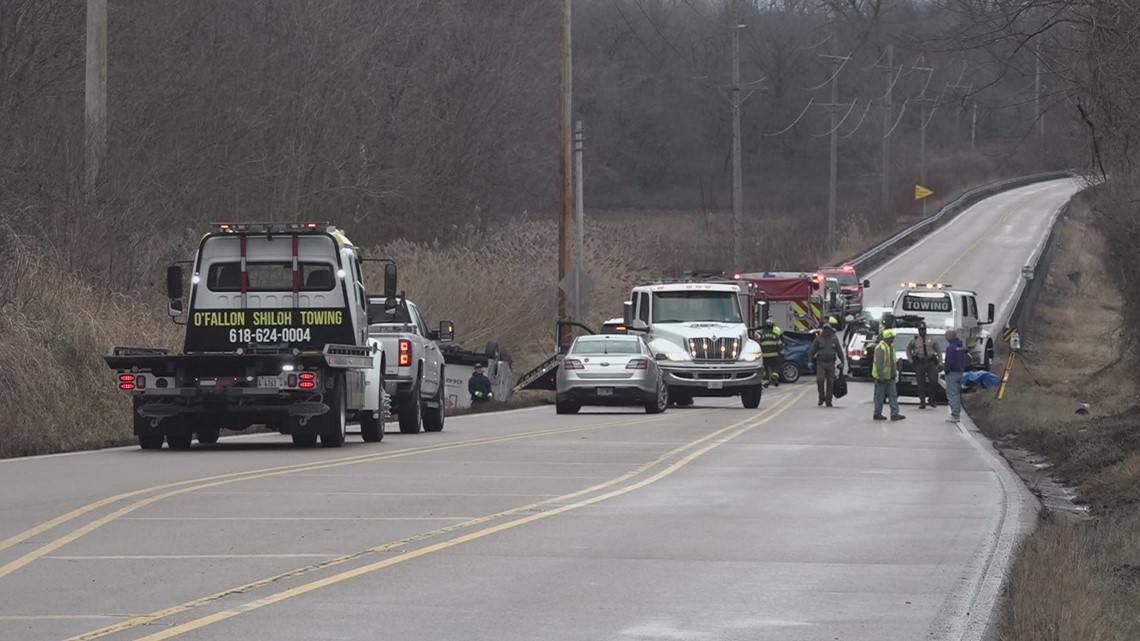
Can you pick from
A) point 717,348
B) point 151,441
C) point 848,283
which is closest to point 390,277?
point 151,441

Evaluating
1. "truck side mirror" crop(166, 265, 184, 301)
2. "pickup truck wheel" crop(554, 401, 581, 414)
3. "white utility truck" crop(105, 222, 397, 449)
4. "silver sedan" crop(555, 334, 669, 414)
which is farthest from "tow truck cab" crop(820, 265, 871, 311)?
"truck side mirror" crop(166, 265, 184, 301)

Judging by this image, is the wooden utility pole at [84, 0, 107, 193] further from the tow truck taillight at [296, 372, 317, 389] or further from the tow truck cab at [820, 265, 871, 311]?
the tow truck cab at [820, 265, 871, 311]

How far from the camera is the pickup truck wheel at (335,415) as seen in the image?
22.2 meters

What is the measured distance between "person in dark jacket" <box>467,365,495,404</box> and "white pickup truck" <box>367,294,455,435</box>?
7.12 m

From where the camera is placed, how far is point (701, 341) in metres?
36.8

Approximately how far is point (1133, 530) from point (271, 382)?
36.1ft

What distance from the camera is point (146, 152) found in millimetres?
40531

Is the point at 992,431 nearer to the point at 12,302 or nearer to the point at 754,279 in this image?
the point at 12,302

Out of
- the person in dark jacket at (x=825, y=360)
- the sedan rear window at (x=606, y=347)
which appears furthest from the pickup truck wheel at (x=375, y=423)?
the person in dark jacket at (x=825, y=360)

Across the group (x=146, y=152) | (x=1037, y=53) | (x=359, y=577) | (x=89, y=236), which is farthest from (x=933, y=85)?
Result: (x=359, y=577)

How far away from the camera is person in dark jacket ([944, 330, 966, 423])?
33.4m

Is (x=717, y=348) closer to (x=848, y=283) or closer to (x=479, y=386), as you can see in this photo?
(x=479, y=386)

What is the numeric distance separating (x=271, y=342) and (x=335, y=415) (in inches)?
61.5

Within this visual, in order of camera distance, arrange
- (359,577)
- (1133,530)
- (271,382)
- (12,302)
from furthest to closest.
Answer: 1. (12,302)
2. (271,382)
3. (1133,530)
4. (359,577)
